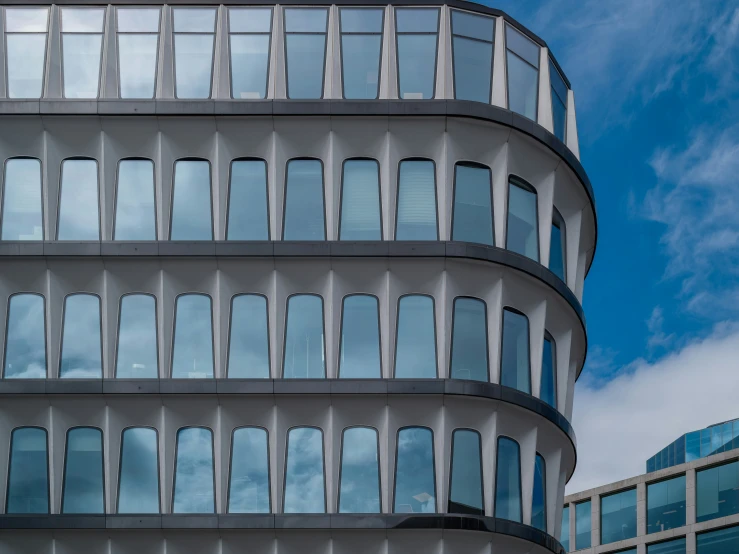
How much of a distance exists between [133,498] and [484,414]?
10556mm

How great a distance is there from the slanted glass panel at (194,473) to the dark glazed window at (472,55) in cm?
1325

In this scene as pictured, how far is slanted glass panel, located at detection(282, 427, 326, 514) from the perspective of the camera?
38.4 meters

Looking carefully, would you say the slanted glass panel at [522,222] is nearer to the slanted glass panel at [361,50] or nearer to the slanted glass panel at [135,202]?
the slanted glass panel at [361,50]

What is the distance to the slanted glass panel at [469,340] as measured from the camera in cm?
3931

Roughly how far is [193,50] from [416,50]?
703 centimetres

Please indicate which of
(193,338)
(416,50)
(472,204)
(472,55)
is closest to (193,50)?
Result: (416,50)

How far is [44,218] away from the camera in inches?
1592

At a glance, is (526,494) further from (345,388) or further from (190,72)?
(190,72)

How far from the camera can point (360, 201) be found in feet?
133

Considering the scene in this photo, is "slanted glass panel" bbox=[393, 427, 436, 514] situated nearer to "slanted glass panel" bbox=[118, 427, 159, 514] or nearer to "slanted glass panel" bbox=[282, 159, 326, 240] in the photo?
"slanted glass panel" bbox=[282, 159, 326, 240]

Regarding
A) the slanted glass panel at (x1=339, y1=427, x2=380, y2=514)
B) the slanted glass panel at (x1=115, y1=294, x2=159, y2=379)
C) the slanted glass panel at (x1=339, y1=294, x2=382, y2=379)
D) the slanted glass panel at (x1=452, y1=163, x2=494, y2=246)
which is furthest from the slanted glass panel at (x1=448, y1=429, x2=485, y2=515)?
the slanted glass panel at (x1=115, y1=294, x2=159, y2=379)

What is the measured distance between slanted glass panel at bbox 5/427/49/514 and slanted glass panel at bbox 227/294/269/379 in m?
6.01

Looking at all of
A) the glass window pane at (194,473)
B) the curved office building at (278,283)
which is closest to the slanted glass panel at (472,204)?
the curved office building at (278,283)

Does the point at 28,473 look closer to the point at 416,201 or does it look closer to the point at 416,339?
the point at 416,339
